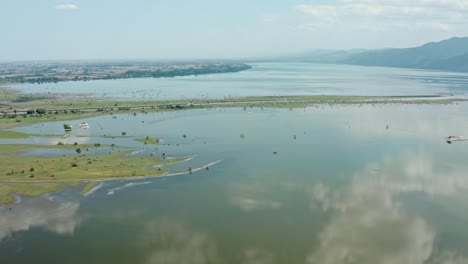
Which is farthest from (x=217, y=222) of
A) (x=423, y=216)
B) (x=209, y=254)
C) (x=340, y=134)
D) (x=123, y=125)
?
(x=123, y=125)

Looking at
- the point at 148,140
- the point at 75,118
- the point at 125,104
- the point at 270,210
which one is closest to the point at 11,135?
the point at 75,118

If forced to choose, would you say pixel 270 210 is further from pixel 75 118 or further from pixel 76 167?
pixel 75 118

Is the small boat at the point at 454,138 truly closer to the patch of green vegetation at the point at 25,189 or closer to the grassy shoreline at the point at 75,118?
the grassy shoreline at the point at 75,118

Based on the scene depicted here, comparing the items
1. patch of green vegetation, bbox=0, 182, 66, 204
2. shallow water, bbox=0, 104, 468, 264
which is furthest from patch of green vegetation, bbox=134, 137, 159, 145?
patch of green vegetation, bbox=0, 182, 66, 204

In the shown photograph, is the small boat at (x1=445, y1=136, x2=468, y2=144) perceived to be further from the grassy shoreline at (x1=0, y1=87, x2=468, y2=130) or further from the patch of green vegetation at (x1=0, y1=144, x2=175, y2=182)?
the patch of green vegetation at (x1=0, y1=144, x2=175, y2=182)

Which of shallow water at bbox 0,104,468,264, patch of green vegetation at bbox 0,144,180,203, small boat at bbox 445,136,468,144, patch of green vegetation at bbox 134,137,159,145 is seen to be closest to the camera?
shallow water at bbox 0,104,468,264

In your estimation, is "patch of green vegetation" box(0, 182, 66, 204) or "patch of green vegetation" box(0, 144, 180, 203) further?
"patch of green vegetation" box(0, 144, 180, 203)

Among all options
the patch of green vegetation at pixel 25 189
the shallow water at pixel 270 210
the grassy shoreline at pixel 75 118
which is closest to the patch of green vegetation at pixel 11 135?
the grassy shoreline at pixel 75 118

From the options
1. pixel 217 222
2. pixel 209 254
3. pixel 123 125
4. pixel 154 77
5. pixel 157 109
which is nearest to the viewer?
pixel 209 254

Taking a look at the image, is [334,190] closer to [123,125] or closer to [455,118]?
[123,125]
